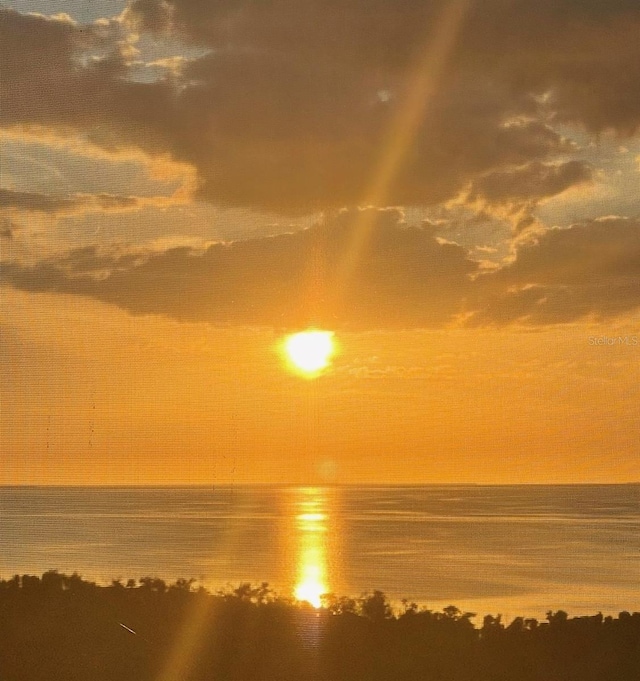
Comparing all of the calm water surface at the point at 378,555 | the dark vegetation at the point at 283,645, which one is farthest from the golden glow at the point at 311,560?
the dark vegetation at the point at 283,645

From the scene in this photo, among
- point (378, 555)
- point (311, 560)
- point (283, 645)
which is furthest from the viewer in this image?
point (378, 555)

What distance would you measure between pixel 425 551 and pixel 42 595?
7717cm

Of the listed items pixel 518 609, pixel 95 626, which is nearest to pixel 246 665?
pixel 95 626

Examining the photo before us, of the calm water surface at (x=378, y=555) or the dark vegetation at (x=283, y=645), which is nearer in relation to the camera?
the dark vegetation at (x=283, y=645)

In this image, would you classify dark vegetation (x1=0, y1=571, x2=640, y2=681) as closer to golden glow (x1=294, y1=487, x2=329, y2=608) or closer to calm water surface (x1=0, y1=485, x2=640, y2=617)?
golden glow (x1=294, y1=487, x2=329, y2=608)

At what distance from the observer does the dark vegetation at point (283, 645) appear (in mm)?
13477

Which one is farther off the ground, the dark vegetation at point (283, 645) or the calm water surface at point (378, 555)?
the calm water surface at point (378, 555)

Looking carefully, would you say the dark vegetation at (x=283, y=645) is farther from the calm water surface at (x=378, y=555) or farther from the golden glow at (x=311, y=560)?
the calm water surface at (x=378, y=555)

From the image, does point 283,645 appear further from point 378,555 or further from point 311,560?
point 378,555

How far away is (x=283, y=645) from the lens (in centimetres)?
1420

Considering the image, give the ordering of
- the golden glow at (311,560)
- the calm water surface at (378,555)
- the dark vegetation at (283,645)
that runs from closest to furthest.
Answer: the dark vegetation at (283,645)
the calm water surface at (378,555)
the golden glow at (311,560)

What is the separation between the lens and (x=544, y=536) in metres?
114

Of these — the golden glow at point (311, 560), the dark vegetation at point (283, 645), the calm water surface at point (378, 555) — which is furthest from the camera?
the golden glow at point (311, 560)

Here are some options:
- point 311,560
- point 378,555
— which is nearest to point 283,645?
point 311,560
